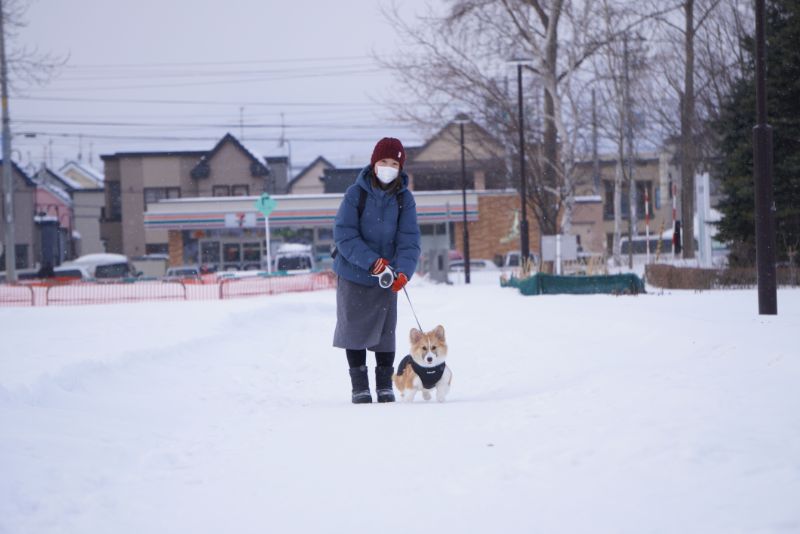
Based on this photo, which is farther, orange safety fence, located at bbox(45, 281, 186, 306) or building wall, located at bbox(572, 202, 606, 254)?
building wall, located at bbox(572, 202, 606, 254)

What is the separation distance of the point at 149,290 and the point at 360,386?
22085 mm

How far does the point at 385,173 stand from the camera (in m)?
6.66

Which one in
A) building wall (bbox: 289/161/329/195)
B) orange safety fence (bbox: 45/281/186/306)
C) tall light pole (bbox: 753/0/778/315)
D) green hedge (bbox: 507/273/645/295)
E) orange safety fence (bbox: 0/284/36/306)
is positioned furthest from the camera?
building wall (bbox: 289/161/329/195)

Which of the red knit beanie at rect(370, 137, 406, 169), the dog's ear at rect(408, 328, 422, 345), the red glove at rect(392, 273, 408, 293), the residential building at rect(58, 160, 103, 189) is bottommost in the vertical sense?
the dog's ear at rect(408, 328, 422, 345)

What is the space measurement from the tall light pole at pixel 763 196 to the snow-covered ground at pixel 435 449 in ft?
5.73

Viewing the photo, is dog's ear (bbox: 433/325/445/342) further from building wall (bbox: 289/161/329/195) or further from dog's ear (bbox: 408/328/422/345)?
building wall (bbox: 289/161/329/195)

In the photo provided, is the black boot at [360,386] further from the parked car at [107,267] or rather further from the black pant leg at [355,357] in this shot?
the parked car at [107,267]

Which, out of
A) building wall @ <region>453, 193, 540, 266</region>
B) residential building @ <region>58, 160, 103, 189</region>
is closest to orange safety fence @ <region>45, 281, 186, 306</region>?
building wall @ <region>453, 193, 540, 266</region>

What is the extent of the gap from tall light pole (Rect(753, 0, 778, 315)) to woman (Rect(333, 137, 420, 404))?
225 inches

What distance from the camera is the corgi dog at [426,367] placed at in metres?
6.80

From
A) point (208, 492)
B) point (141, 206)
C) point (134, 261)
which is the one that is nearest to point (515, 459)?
point (208, 492)

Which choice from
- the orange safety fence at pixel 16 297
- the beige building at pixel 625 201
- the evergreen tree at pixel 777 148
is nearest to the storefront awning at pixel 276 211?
the beige building at pixel 625 201

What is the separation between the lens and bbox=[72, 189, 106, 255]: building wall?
70938 millimetres

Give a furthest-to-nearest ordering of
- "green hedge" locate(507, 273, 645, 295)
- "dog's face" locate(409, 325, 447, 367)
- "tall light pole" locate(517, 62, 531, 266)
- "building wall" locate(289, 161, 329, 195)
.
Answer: "building wall" locate(289, 161, 329, 195) < "tall light pole" locate(517, 62, 531, 266) < "green hedge" locate(507, 273, 645, 295) < "dog's face" locate(409, 325, 447, 367)
